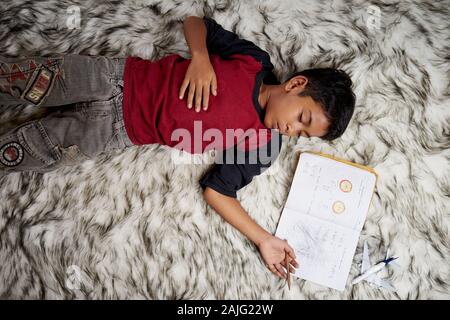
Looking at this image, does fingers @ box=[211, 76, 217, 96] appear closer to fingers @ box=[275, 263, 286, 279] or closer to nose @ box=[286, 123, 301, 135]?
nose @ box=[286, 123, 301, 135]

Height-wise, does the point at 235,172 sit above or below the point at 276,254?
above

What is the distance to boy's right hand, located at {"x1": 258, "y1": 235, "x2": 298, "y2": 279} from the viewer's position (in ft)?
3.16

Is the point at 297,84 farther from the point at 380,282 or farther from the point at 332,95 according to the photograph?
the point at 380,282

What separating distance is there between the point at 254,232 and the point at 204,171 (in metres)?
0.22

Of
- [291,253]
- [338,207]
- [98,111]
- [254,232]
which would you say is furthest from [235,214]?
[98,111]

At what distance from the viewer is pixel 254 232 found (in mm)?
955

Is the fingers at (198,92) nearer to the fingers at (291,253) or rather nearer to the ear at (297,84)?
the ear at (297,84)

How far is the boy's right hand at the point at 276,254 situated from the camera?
37.9 inches

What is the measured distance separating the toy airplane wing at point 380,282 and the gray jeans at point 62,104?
777 millimetres

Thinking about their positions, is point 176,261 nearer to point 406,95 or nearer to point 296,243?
point 296,243

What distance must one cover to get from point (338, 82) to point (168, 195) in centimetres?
54

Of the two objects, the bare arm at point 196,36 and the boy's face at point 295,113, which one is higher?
the bare arm at point 196,36

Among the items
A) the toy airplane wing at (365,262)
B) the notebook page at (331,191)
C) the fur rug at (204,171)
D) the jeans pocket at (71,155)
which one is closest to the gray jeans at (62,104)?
the jeans pocket at (71,155)

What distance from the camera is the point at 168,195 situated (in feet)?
3.28
